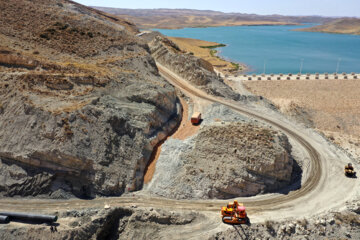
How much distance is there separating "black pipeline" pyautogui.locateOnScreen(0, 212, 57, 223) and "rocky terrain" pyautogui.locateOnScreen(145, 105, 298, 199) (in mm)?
9263

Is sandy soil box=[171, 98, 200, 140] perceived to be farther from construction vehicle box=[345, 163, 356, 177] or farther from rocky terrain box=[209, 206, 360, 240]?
construction vehicle box=[345, 163, 356, 177]

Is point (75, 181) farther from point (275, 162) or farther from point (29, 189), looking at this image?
point (275, 162)

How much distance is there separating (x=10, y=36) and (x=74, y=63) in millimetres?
11319

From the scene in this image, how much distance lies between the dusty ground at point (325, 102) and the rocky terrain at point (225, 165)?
18.9m

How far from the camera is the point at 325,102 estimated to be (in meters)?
62.5

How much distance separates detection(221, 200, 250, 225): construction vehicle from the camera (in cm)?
2406

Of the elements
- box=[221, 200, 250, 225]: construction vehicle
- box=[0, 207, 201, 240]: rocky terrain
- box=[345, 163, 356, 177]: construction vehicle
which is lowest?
box=[0, 207, 201, 240]: rocky terrain

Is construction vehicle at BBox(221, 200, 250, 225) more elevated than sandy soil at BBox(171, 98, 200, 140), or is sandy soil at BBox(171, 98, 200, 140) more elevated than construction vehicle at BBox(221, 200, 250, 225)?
sandy soil at BBox(171, 98, 200, 140)

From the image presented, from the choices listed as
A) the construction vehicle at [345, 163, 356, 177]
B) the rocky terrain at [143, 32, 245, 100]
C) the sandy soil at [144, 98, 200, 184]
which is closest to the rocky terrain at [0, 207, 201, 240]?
the sandy soil at [144, 98, 200, 184]

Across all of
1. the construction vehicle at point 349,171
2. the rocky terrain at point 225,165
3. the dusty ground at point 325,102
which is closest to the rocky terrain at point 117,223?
the rocky terrain at point 225,165

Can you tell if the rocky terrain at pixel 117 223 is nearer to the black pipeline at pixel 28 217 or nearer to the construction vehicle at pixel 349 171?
the black pipeline at pixel 28 217

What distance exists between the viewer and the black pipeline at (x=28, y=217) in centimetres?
2345

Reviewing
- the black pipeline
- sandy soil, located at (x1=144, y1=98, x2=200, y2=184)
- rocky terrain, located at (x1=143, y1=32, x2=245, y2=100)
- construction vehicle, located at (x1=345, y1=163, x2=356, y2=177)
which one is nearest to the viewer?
the black pipeline

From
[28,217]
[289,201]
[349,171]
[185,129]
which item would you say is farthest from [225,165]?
[28,217]
